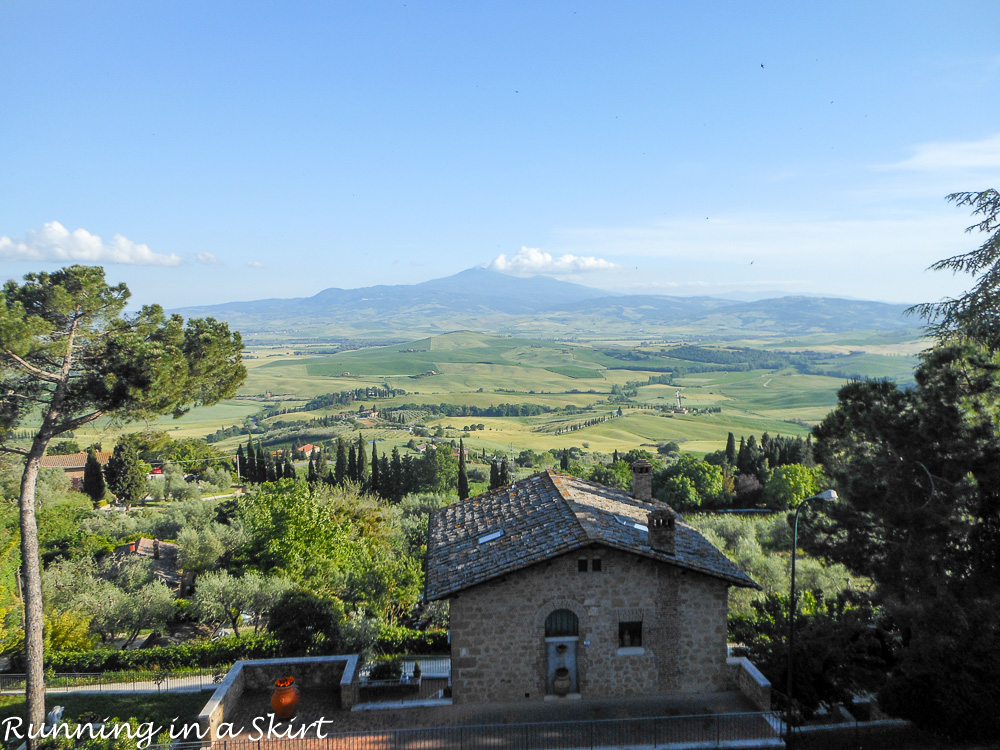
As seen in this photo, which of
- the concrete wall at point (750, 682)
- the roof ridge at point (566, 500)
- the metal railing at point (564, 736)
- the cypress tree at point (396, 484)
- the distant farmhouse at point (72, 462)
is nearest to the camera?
the metal railing at point (564, 736)

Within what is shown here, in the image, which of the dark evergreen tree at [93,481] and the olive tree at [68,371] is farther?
the dark evergreen tree at [93,481]

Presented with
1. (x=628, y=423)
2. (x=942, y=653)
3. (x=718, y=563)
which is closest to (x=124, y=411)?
(x=718, y=563)

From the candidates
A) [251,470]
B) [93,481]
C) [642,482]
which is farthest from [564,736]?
[251,470]

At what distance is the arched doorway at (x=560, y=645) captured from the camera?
17375 millimetres

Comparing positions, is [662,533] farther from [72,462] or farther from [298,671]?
[72,462]

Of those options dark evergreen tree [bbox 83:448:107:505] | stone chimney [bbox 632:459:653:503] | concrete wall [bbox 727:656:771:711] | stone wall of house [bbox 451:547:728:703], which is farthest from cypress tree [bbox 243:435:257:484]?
concrete wall [bbox 727:656:771:711]

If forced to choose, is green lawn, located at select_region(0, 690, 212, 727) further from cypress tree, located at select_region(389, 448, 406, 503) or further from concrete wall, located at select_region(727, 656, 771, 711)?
cypress tree, located at select_region(389, 448, 406, 503)

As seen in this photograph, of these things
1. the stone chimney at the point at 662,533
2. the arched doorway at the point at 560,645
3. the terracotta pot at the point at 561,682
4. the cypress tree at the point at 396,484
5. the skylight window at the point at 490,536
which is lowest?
the cypress tree at the point at 396,484

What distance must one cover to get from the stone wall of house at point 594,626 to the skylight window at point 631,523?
207 centimetres

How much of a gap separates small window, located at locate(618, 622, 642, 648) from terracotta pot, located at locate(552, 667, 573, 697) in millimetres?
1680

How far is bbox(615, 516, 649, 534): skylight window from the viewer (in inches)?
766

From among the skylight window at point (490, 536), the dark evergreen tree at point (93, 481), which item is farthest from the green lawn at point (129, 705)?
the dark evergreen tree at point (93, 481)

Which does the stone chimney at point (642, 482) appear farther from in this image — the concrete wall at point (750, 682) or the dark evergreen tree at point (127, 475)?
the dark evergreen tree at point (127, 475)

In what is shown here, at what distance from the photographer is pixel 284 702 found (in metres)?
16.9
